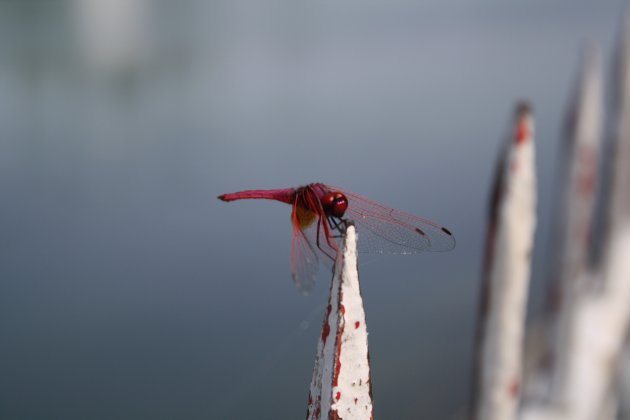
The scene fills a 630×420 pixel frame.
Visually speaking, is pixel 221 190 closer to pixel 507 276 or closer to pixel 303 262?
pixel 303 262

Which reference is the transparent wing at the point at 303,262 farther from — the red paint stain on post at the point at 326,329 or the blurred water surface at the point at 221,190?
the blurred water surface at the point at 221,190

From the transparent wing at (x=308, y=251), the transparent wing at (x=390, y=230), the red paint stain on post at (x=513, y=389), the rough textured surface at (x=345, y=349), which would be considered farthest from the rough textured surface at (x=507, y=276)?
the rough textured surface at (x=345, y=349)

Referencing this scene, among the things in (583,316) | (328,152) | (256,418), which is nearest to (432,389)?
(256,418)

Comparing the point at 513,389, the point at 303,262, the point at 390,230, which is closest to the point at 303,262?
the point at 303,262

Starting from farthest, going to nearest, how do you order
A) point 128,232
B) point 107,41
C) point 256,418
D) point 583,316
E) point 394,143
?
point 107,41 → point 394,143 → point 128,232 → point 256,418 → point 583,316

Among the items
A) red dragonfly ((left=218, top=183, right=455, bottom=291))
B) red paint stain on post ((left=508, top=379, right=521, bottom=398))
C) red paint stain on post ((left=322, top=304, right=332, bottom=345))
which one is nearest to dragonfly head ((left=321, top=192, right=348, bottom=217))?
red dragonfly ((left=218, top=183, right=455, bottom=291))

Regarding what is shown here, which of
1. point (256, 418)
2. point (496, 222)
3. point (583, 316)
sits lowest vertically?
point (256, 418)

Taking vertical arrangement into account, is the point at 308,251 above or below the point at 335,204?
below

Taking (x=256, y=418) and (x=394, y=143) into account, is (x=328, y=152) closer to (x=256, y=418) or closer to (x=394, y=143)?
(x=394, y=143)
